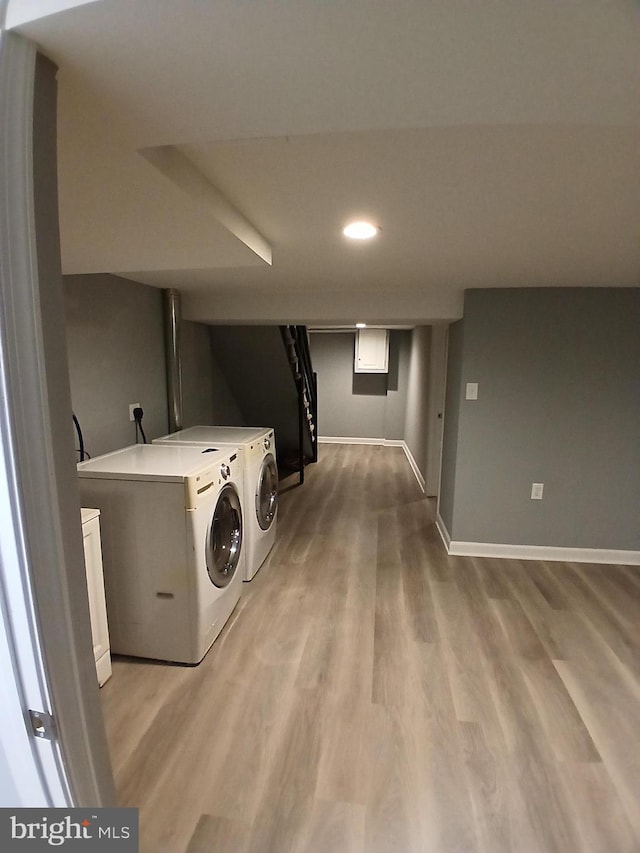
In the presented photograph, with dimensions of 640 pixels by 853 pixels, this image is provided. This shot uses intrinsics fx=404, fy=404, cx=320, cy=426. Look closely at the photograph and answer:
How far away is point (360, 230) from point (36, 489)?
4.89ft

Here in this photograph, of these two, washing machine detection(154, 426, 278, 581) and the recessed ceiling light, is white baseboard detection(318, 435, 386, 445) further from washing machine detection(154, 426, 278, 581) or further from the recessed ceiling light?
the recessed ceiling light

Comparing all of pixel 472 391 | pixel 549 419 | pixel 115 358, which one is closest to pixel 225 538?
pixel 115 358

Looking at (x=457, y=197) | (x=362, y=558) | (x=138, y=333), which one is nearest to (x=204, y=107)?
(x=457, y=197)

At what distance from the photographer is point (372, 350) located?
644 cm

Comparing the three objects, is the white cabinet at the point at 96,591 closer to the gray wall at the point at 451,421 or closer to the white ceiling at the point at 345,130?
the white ceiling at the point at 345,130

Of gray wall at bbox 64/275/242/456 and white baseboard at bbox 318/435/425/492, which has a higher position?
gray wall at bbox 64/275/242/456

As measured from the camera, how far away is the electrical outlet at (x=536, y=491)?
9.44ft

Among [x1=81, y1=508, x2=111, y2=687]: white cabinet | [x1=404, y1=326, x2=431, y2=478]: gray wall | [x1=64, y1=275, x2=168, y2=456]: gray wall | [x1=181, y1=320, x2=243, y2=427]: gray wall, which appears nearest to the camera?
[x1=81, y1=508, x2=111, y2=687]: white cabinet

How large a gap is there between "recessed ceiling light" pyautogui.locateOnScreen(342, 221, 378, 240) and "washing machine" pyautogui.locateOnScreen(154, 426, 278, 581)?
1302 mm

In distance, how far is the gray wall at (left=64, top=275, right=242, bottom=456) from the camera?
6.99 feet

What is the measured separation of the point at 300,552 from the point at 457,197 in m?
2.49

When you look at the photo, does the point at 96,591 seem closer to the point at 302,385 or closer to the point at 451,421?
the point at 451,421

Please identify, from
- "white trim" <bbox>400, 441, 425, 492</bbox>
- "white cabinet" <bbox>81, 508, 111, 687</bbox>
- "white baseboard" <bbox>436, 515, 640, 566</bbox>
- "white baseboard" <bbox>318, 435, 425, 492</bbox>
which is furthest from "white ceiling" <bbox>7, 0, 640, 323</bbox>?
"white baseboard" <bbox>318, 435, 425, 492</bbox>

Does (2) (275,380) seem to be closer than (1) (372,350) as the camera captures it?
Yes
